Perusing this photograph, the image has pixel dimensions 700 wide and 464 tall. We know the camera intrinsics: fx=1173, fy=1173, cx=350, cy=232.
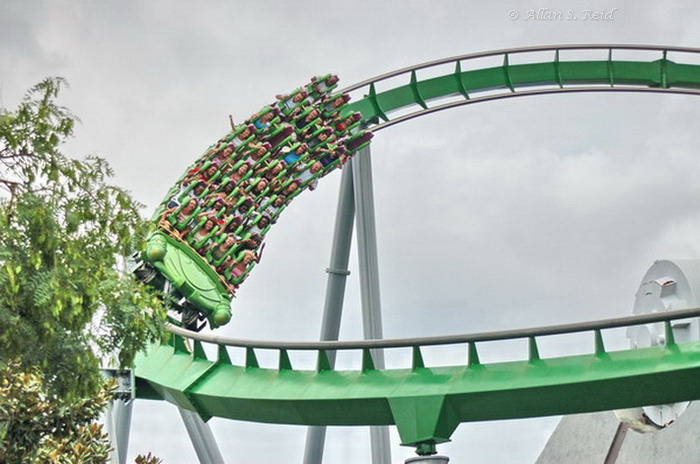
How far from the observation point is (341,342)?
409 inches

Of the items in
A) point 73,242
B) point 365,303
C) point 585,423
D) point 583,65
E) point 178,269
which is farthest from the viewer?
point 585,423

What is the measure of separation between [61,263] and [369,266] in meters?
8.38

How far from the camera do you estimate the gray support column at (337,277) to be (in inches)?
556

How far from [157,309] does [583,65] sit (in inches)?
430

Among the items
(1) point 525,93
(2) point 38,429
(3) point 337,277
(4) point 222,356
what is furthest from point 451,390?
(1) point 525,93

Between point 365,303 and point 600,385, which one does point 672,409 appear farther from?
point 365,303

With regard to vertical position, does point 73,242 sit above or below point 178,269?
below

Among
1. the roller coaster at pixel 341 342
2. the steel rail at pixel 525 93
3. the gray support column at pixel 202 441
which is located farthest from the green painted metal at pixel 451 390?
the steel rail at pixel 525 93

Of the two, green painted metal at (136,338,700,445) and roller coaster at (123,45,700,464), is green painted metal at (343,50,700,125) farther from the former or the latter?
green painted metal at (136,338,700,445)

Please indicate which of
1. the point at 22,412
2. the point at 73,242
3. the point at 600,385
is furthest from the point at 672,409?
the point at 73,242

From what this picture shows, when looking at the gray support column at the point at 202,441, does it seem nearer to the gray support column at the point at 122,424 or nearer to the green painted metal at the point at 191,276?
the gray support column at the point at 122,424

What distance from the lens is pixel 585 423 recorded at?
18594 mm

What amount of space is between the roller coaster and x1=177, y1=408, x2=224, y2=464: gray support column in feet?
3.05

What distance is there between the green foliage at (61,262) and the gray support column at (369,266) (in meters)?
6.83
